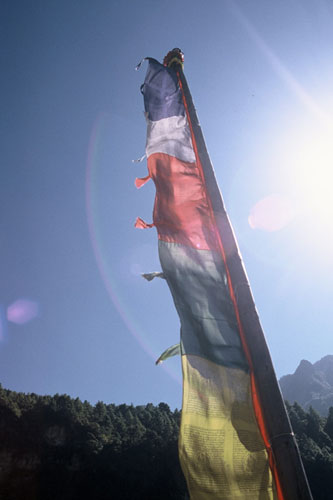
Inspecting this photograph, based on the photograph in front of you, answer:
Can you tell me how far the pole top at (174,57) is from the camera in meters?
4.94

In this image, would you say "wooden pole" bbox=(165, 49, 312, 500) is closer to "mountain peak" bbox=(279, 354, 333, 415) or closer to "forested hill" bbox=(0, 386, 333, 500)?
"forested hill" bbox=(0, 386, 333, 500)

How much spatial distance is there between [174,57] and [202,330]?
12.7ft

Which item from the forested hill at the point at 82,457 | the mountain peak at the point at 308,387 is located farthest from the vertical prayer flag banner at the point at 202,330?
the mountain peak at the point at 308,387

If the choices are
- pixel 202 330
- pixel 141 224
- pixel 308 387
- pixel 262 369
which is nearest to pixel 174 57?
pixel 141 224

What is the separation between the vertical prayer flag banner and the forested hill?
38.1 meters

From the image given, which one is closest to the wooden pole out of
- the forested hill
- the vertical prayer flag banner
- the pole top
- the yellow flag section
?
the vertical prayer flag banner

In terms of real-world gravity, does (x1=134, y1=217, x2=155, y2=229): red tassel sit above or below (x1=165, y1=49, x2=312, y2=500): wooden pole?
above

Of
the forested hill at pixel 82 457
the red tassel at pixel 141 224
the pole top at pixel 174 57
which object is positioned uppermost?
the pole top at pixel 174 57

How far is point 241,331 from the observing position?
3066mm

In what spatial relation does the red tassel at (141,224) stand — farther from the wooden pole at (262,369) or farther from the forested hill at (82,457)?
the forested hill at (82,457)

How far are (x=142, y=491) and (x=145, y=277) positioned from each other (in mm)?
39032

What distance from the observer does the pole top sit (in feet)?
16.2

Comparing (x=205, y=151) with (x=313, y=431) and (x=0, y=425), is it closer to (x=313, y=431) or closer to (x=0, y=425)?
(x=0, y=425)

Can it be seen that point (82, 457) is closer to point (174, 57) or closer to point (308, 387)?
point (174, 57)
